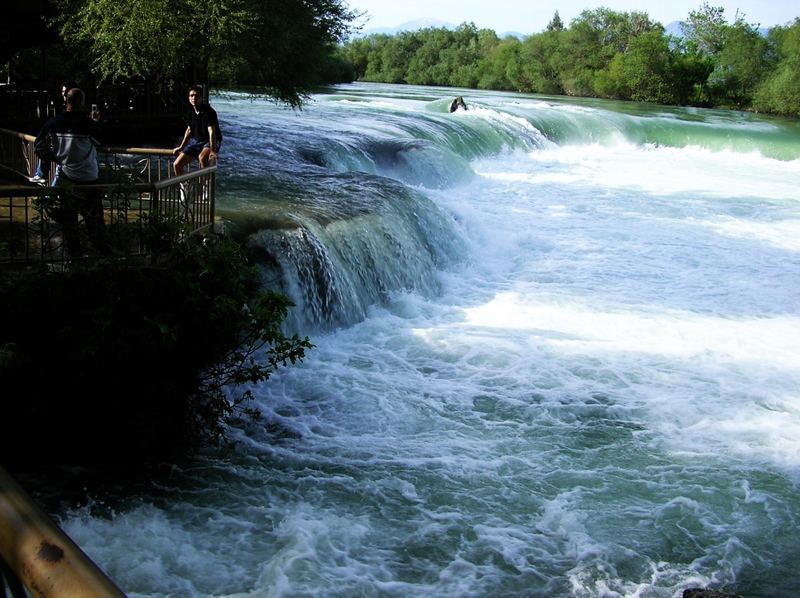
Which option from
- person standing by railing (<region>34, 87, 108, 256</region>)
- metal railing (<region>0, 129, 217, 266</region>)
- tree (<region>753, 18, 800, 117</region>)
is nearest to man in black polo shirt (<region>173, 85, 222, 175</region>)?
metal railing (<region>0, 129, 217, 266</region>)

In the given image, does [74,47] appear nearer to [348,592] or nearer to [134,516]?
[134,516]

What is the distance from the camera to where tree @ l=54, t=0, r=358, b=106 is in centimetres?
1656

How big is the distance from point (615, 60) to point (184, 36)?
57.3 m

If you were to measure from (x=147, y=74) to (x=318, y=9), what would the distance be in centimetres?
479

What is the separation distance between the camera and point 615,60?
6819 cm

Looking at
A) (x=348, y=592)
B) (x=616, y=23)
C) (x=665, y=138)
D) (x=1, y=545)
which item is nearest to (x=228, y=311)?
(x=348, y=592)

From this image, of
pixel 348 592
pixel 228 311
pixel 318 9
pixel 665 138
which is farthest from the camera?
pixel 665 138

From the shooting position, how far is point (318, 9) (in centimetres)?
2081

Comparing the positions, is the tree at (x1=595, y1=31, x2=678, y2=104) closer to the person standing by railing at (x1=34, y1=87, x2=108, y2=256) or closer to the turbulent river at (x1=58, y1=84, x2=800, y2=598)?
the turbulent river at (x1=58, y1=84, x2=800, y2=598)

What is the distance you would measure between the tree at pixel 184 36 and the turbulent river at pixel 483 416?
203 cm

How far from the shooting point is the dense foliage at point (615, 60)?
6238 centimetres

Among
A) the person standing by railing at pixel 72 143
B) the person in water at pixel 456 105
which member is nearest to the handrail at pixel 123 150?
the person standing by railing at pixel 72 143

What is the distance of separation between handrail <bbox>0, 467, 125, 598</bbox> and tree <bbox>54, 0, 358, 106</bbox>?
1658 centimetres

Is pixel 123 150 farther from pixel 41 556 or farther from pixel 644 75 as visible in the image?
pixel 644 75
